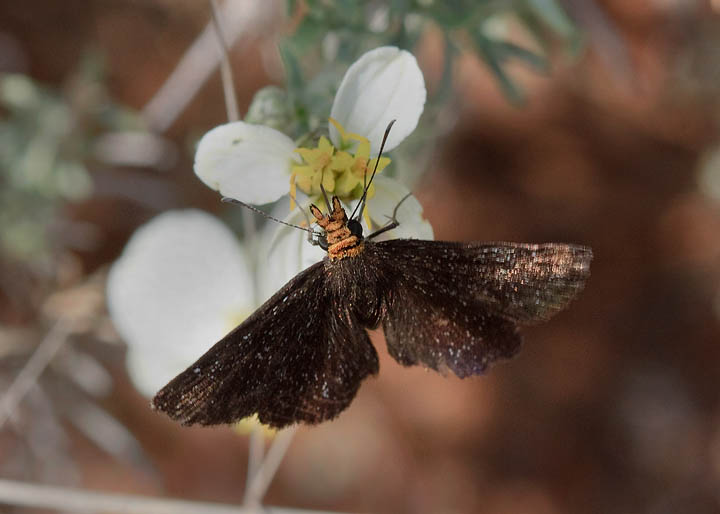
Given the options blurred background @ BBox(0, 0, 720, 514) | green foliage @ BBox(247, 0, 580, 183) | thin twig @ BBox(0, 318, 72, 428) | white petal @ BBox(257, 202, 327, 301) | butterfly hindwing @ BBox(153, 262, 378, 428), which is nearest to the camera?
butterfly hindwing @ BBox(153, 262, 378, 428)

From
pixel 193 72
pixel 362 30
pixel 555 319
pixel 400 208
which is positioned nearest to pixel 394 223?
pixel 400 208

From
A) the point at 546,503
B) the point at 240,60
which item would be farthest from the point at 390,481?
the point at 240,60

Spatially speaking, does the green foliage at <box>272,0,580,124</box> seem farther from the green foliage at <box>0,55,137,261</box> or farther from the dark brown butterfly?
the green foliage at <box>0,55,137,261</box>

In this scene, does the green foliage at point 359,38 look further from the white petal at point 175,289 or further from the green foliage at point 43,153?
the green foliage at point 43,153

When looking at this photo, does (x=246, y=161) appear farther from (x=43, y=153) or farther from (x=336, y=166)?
(x=43, y=153)

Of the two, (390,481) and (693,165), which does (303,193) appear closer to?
(390,481)

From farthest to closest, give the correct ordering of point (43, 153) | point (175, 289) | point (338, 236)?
point (43, 153) < point (175, 289) < point (338, 236)

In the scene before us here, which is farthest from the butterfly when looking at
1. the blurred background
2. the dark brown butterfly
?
the blurred background
